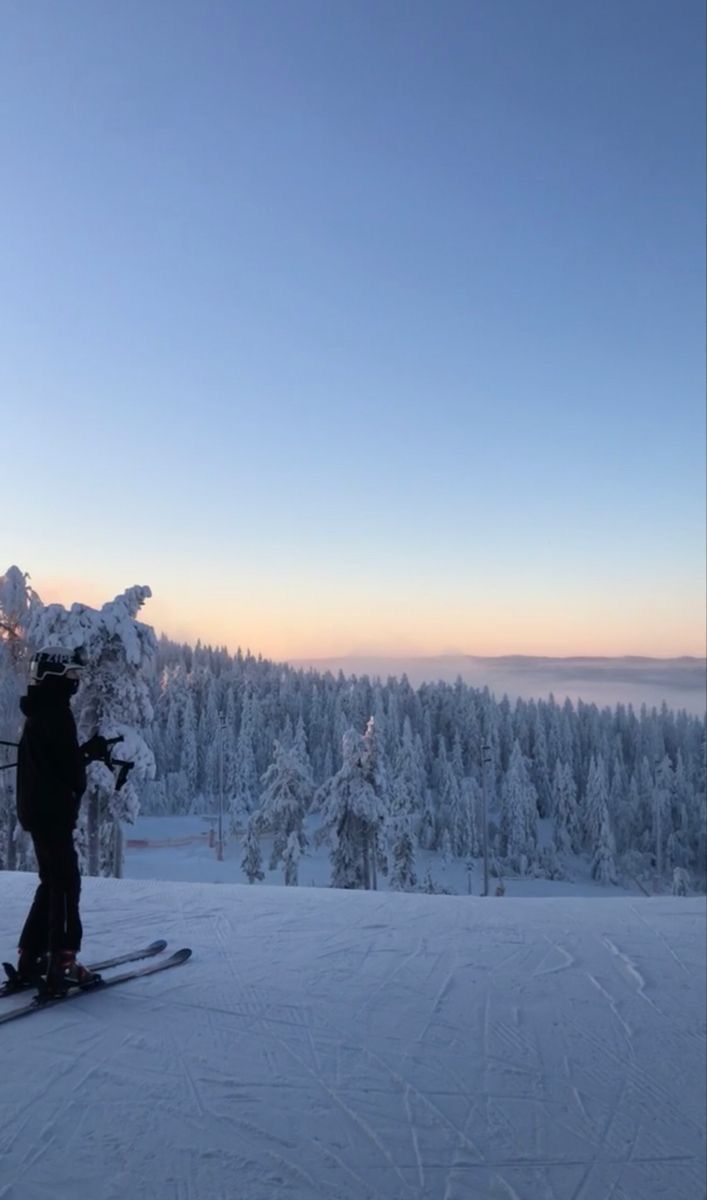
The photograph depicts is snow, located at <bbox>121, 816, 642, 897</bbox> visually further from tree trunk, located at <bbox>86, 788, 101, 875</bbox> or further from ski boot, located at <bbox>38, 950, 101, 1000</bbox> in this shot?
ski boot, located at <bbox>38, 950, 101, 1000</bbox>

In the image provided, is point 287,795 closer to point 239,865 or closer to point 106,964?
point 239,865

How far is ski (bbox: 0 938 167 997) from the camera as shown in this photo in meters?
5.20

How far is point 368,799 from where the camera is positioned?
2917cm

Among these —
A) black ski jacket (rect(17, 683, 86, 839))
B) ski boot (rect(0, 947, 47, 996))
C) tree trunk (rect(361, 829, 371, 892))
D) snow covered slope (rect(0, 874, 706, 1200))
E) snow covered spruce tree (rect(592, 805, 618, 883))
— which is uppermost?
black ski jacket (rect(17, 683, 86, 839))

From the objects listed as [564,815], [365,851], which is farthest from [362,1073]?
[564,815]

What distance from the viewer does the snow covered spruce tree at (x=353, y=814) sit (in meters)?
29.3

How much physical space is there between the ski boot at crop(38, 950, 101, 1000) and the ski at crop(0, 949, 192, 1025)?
0.12ft

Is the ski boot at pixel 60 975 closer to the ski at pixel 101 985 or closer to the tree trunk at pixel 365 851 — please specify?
the ski at pixel 101 985

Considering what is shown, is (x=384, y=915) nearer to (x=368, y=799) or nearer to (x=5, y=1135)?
(x=5, y=1135)

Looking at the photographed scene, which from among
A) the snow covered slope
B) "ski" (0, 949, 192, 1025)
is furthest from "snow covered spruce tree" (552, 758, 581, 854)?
"ski" (0, 949, 192, 1025)

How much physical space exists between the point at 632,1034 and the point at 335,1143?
2675 millimetres

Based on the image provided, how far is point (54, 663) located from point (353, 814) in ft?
83.9

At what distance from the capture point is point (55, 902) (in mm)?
5180

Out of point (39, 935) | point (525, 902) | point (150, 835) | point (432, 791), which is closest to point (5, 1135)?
point (39, 935)
